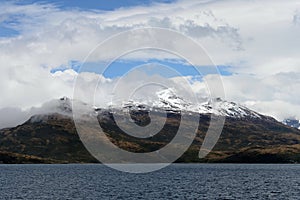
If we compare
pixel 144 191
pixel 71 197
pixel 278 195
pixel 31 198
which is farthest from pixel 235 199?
pixel 31 198

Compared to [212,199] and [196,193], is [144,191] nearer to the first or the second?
[196,193]

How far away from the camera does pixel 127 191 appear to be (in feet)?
421

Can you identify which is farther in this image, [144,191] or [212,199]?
[144,191]

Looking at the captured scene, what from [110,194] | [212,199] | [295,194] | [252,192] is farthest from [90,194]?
[295,194]

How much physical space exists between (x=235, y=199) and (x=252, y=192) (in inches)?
755

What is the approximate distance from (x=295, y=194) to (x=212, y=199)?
2559cm

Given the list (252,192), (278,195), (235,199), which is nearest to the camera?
(235,199)

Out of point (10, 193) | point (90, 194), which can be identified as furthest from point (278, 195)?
point (10, 193)

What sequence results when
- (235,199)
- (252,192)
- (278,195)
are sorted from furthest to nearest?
(252,192) → (278,195) → (235,199)

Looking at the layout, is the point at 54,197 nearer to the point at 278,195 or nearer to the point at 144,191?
the point at 144,191

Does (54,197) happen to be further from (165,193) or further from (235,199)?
(235,199)

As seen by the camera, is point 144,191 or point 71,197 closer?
point 71,197

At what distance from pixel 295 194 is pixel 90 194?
176 ft

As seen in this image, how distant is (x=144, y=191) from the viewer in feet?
421
